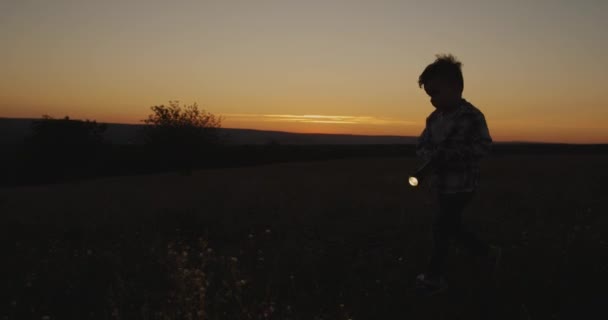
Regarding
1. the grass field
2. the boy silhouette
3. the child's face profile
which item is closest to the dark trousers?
the boy silhouette

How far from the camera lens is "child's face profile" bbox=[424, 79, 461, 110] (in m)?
3.90

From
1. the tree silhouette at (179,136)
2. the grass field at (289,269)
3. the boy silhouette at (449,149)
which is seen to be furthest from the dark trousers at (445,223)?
the tree silhouette at (179,136)

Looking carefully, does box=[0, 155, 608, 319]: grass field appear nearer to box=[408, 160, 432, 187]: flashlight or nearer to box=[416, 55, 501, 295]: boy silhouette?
box=[416, 55, 501, 295]: boy silhouette

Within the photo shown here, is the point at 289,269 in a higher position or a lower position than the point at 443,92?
lower

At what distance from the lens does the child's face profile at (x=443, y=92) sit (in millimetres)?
3896

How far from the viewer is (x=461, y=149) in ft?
12.7

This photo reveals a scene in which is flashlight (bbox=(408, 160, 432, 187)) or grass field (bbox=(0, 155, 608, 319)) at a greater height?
flashlight (bbox=(408, 160, 432, 187))

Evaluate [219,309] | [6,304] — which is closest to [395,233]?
[219,309]

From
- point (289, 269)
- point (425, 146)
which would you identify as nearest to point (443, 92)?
point (425, 146)

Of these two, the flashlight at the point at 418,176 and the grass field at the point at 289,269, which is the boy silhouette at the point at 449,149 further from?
the grass field at the point at 289,269

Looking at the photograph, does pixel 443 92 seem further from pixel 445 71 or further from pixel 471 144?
pixel 471 144

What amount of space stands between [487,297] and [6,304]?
4.73 meters

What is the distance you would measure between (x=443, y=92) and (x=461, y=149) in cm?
59

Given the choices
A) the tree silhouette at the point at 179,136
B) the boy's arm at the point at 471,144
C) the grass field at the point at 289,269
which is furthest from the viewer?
the tree silhouette at the point at 179,136
